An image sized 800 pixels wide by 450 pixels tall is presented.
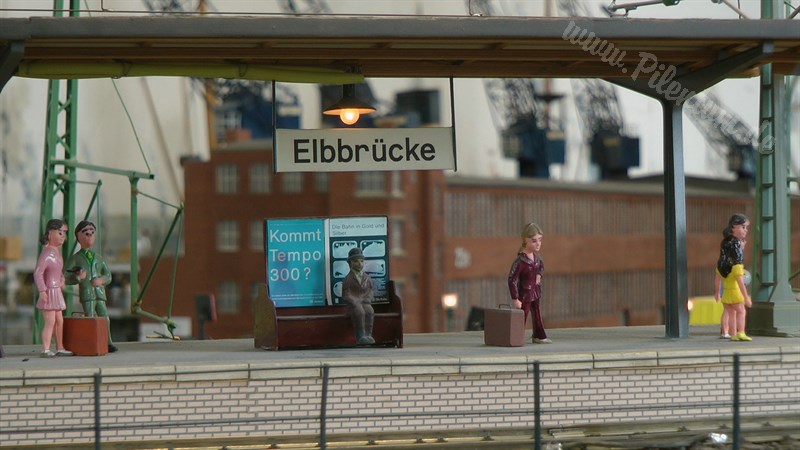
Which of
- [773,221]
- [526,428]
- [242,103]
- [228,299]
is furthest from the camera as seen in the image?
[242,103]

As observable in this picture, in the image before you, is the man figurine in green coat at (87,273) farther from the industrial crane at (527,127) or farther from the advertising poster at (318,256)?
the industrial crane at (527,127)

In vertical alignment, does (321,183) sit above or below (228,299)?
above

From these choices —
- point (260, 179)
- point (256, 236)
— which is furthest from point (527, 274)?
point (256, 236)

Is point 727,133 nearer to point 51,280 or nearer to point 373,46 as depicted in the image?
point 373,46

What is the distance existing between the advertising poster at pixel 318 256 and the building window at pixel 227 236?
37.9 metres

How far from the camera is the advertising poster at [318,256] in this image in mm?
15578

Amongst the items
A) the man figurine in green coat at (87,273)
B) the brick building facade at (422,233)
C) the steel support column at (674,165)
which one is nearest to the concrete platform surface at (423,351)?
the steel support column at (674,165)

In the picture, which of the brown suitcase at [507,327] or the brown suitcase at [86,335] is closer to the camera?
the brown suitcase at [86,335]

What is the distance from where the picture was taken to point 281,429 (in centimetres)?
1315

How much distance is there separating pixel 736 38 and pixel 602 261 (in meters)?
52.3

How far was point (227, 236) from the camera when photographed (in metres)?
53.5

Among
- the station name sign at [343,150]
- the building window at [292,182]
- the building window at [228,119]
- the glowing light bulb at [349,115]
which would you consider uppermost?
the building window at [228,119]

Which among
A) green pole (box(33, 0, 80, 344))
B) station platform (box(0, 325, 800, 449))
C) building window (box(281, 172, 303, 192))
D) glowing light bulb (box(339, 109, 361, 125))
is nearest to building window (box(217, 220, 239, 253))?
building window (box(281, 172, 303, 192))

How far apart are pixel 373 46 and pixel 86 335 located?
483 cm
